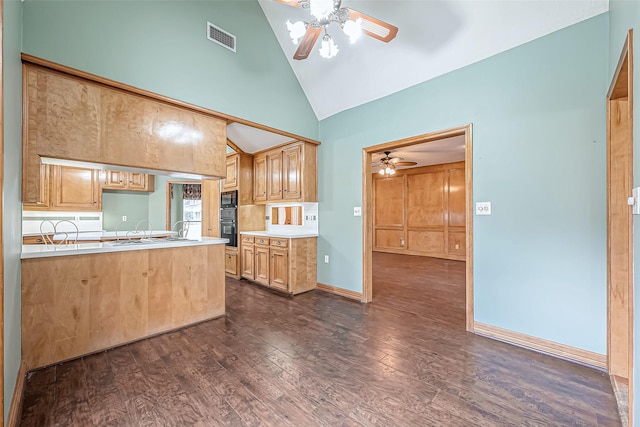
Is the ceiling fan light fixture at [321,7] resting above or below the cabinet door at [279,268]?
above

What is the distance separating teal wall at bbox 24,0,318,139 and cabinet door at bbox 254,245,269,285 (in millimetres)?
1915

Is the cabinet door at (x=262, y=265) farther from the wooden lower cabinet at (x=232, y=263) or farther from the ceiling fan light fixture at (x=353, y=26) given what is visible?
the ceiling fan light fixture at (x=353, y=26)

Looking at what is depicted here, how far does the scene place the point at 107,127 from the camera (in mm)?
2373

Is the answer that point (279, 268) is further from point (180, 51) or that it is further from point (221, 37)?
point (221, 37)

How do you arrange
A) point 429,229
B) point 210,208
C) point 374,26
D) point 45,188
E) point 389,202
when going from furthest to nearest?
point 389,202, point 429,229, point 210,208, point 45,188, point 374,26

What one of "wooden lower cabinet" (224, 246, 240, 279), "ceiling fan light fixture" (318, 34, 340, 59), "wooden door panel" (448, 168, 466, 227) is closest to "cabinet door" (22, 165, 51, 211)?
"wooden lower cabinet" (224, 246, 240, 279)

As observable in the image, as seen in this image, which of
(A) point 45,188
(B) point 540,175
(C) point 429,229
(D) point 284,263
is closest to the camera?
(B) point 540,175

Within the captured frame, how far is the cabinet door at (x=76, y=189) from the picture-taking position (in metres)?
4.35

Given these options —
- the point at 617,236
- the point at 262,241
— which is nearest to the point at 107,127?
the point at 262,241

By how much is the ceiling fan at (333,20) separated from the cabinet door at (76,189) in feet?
15.1

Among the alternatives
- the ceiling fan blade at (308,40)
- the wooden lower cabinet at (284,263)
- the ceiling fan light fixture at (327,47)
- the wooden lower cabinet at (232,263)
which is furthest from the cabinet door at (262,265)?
Answer: the ceiling fan light fixture at (327,47)

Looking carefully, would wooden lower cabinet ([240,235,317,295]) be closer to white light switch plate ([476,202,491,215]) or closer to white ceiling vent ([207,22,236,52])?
white light switch plate ([476,202,491,215])

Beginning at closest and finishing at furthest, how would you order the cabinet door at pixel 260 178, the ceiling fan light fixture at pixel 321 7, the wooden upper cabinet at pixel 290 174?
1. the ceiling fan light fixture at pixel 321 7
2. the wooden upper cabinet at pixel 290 174
3. the cabinet door at pixel 260 178

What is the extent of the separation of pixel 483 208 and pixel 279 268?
274 centimetres
